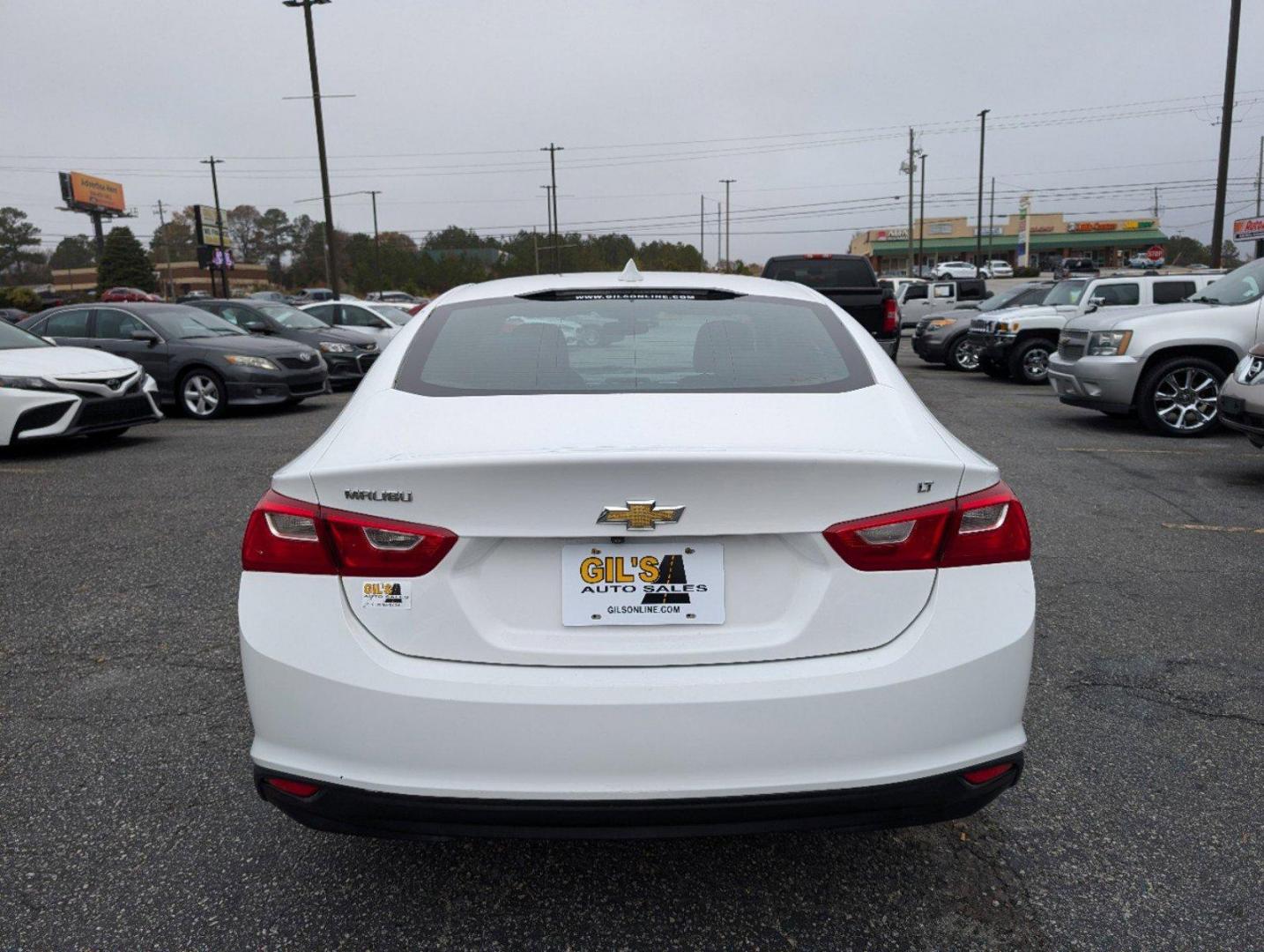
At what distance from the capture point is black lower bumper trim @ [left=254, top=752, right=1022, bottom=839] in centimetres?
202

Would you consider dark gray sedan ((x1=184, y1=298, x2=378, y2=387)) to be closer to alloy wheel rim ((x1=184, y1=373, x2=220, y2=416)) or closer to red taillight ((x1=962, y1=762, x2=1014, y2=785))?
alloy wheel rim ((x1=184, y1=373, x2=220, y2=416))

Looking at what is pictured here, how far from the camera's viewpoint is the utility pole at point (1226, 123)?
2233 cm

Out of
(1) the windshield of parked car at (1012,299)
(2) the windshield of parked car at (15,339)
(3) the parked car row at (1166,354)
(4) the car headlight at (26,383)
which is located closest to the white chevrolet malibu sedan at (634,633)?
(3) the parked car row at (1166,354)

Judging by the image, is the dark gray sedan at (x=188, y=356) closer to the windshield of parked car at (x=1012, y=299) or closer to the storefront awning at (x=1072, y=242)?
the windshield of parked car at (x=1012, y=299)

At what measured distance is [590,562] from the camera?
80.0 inches

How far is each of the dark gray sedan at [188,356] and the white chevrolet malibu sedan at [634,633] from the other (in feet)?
36.8

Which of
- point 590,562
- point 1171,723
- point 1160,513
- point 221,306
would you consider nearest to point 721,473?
point 590,562

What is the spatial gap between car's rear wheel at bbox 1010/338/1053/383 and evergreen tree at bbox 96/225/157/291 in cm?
7155

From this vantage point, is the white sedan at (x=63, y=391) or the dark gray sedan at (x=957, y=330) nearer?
the white sedan at (x=63, y=391)

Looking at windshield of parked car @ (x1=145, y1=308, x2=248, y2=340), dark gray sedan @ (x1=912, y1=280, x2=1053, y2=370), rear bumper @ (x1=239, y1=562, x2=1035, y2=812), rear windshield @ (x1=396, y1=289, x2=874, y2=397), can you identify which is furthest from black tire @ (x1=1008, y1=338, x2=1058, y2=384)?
rear bumper @ (x1=239, y1=562, x2=1035, y2=812)

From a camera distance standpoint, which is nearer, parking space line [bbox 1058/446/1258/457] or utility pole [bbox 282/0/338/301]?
parking space line [bbox 1058/446/1258/457]

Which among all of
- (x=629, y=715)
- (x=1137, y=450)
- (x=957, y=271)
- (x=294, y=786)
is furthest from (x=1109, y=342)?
(x=957, y=271)

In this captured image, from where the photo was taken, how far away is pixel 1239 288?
33.4 feet

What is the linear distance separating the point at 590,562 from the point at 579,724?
1.09 feet
